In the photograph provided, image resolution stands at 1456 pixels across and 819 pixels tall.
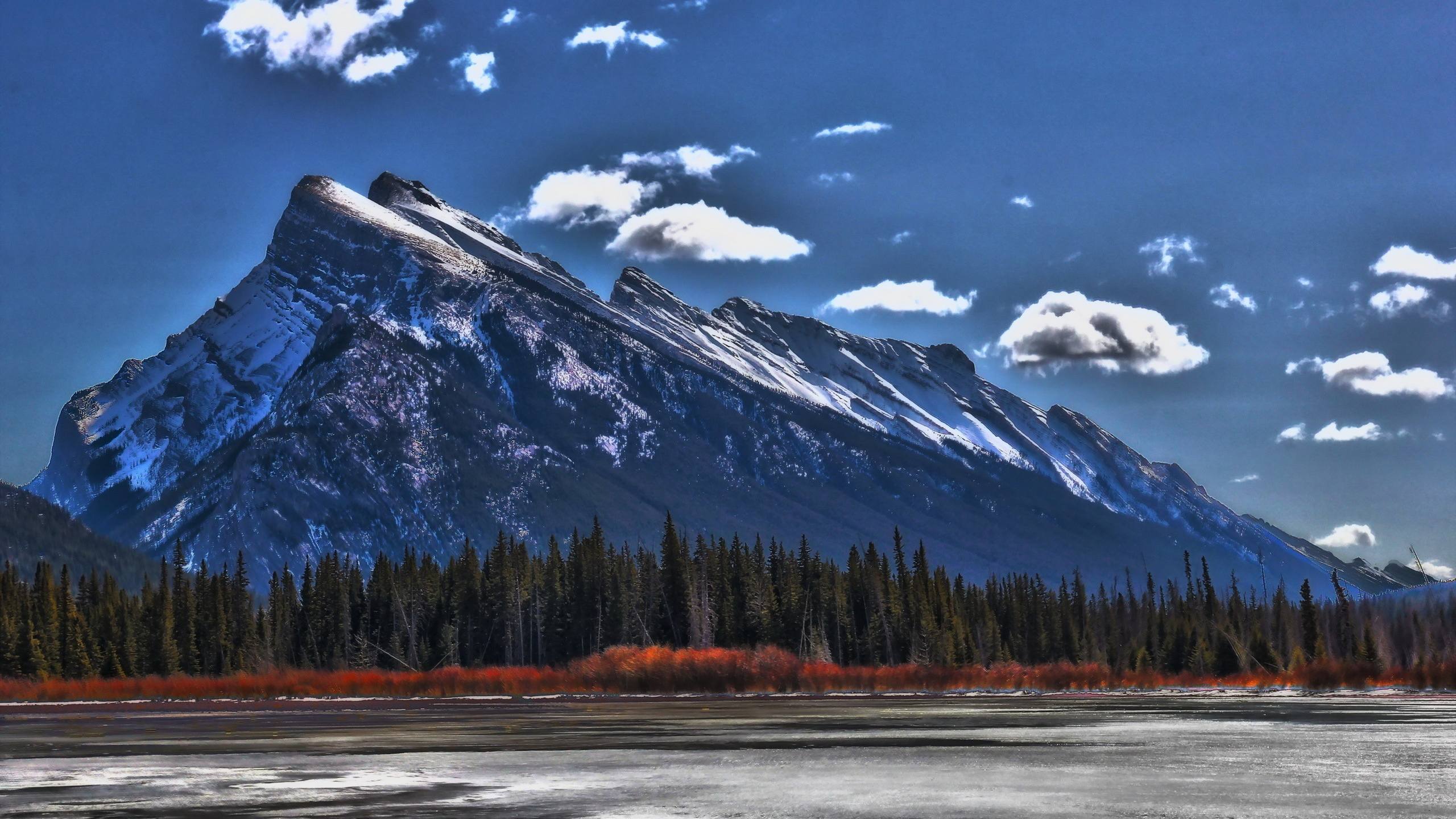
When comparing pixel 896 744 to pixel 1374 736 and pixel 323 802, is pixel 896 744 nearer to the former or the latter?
pixel 1374 736

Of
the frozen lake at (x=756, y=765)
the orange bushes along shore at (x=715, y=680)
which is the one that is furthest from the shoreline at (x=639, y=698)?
the frozen lake at (x=756, y=765)

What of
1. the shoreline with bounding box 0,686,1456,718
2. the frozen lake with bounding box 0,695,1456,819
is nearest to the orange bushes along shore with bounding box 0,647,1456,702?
the shoreline with bounding box 0,686,1456,718

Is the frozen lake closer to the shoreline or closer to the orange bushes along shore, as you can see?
the shoreline

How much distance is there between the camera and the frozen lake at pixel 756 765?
39.5 meters

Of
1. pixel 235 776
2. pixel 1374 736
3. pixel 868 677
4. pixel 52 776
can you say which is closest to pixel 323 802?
pixel 235 776

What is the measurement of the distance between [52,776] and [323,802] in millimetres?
15493

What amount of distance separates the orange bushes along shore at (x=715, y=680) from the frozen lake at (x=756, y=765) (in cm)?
5202

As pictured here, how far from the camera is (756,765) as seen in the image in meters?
52.6

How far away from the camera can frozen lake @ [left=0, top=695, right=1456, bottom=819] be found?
39469 mm

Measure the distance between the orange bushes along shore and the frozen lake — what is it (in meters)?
52.0

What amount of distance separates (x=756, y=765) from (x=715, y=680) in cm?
9494

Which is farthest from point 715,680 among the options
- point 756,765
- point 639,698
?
point 756,765

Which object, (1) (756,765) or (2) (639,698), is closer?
(1) (756,765)

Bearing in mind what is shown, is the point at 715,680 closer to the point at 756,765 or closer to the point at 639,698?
the point at 639,698
